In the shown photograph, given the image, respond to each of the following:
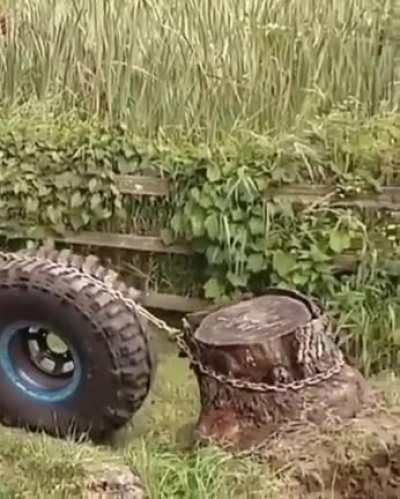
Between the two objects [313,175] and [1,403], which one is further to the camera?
[313,175]

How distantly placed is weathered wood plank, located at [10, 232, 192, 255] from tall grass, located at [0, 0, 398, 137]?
0.54 metres

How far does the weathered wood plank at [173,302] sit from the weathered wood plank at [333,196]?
62cm

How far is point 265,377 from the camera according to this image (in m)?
4.12

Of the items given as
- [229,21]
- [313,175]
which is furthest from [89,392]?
[229,21]

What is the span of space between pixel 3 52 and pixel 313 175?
1852 millimetres

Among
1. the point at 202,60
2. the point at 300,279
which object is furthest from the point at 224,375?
the point at 202,60

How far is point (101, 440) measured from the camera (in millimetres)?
4430

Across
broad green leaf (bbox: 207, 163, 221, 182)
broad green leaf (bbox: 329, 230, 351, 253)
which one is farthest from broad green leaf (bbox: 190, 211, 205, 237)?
broad green leaf (bbox: 329, 230, 351, 253)

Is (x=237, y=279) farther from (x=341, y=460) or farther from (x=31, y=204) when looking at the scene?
(x=341, y=460)

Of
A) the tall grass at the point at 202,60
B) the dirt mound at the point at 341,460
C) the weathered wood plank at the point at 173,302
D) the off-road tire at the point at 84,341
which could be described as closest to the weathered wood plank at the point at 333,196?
the tall grass at the point at 202,60

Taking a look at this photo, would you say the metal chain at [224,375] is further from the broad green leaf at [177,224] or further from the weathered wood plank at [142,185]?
the weathered wood plank at [142,185]

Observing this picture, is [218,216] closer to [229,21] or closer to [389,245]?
[389,245]

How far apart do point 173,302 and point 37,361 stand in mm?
963

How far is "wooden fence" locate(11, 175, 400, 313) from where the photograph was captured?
5.02m
